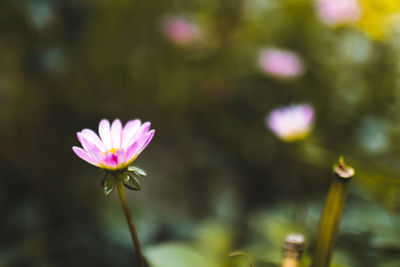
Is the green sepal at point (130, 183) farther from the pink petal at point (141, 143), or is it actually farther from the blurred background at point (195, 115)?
the blurred background at point (195, 115)

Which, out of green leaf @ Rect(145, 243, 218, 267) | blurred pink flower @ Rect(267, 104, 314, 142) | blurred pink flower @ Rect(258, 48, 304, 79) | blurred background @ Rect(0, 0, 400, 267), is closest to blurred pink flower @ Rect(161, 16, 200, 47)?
blurred background @ Rect(0, 0, 400, 267)

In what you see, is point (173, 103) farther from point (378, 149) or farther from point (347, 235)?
point (347, 235)

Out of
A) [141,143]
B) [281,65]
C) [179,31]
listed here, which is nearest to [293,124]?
[281,65]

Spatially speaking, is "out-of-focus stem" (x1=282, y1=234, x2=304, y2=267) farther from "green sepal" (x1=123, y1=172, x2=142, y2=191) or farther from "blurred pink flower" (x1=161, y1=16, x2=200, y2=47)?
"blurred pink flower" (x1=161, y1=16, x2=200, y2=47)

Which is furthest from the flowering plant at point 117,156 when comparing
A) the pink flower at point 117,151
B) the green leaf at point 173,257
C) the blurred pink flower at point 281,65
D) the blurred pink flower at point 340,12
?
the blurred pink flower at point 340,12

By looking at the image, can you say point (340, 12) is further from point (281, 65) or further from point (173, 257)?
point (173, 257)

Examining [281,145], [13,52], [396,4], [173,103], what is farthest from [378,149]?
[13,52]

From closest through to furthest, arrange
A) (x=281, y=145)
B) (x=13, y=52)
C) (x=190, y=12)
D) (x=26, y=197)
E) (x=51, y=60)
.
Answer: (x=51, y=60) → (x=26, y=197) → (x=13, y=52) → (x=281, y=145) → (x=190, y=12)
